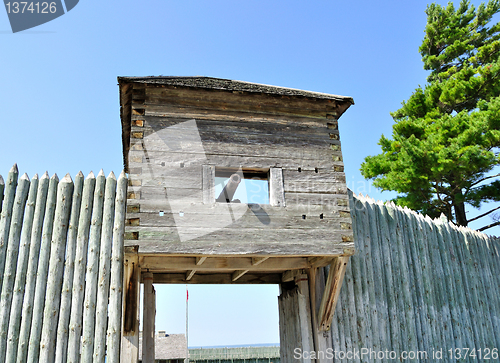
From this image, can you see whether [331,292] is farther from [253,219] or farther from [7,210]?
[7,210]

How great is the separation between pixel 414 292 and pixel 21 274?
7371 mm

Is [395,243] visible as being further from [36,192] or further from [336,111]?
[36,192]

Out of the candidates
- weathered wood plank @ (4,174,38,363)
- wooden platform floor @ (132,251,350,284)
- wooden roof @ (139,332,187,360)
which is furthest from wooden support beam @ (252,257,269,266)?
wooden roof @ (139,332,187,360)

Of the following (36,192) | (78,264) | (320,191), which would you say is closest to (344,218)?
(320,191)

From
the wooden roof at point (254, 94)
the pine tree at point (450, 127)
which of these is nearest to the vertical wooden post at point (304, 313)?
the wooden roof at point (254, 94)

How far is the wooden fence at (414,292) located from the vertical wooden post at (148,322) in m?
3.32

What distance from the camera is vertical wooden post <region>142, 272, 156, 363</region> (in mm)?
7855

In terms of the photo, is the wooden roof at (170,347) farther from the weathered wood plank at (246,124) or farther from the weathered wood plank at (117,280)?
the weathered wood plank at (246,124)

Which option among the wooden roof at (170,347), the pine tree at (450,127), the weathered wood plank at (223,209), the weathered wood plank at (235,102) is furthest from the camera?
the wooden roof at (170,347)

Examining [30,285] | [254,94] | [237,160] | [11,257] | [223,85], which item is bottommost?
[30,285]

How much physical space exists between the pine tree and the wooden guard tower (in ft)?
28.9

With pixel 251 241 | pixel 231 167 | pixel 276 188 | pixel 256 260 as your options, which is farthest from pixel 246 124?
pixel 256 260

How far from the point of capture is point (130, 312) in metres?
7.20

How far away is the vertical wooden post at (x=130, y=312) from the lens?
6.98 m
